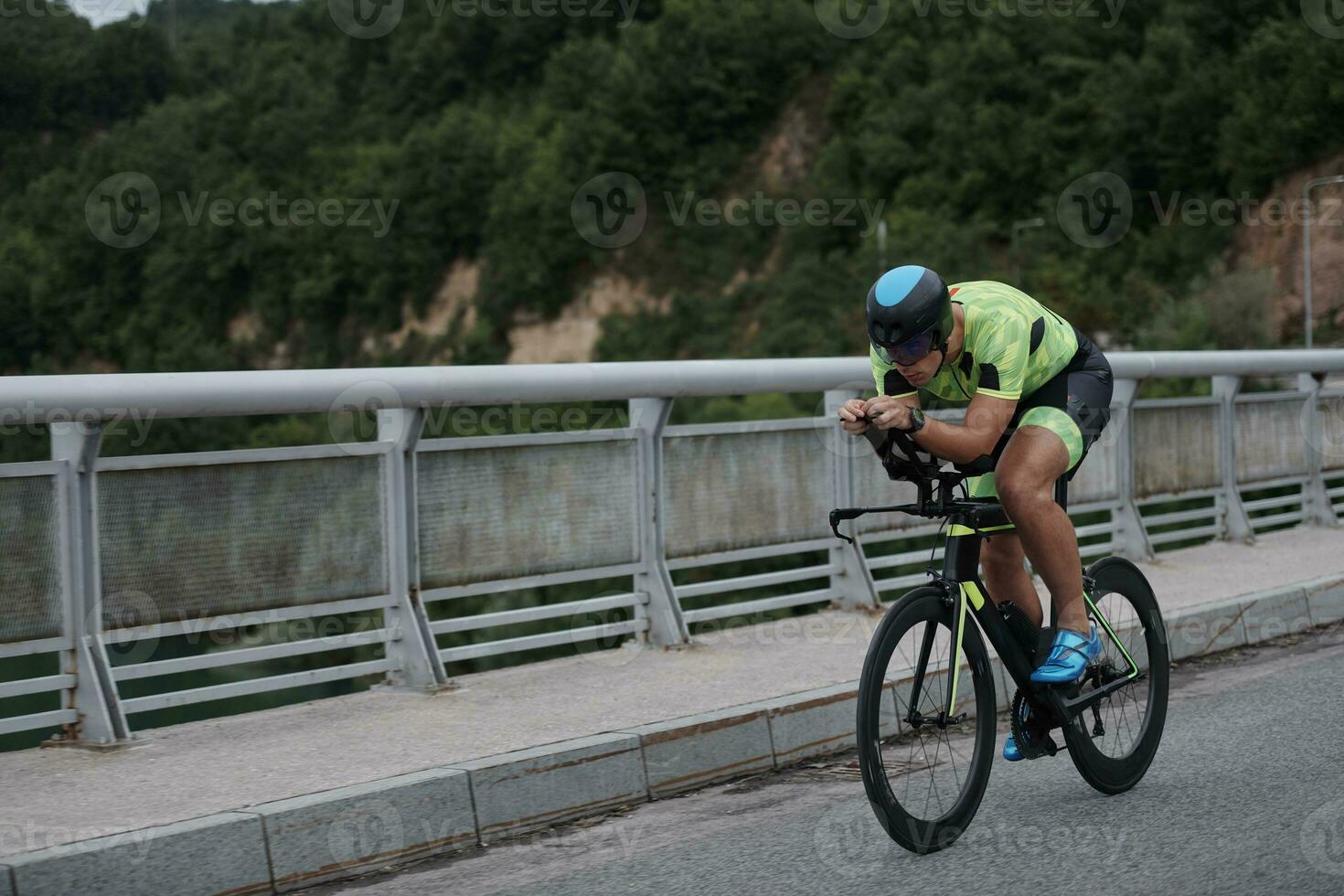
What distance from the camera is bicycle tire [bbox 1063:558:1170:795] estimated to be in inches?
195

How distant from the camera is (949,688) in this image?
14.7 feet

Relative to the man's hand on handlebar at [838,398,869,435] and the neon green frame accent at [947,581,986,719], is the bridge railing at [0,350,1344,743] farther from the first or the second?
the neon green frame accent at [947,581,986,719]

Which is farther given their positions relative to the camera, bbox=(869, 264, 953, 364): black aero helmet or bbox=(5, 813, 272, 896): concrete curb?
bbox=(869, 264, 953, 364): black aero helmet

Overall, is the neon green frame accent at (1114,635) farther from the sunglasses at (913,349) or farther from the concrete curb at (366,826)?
the concrete curb at (366,826)

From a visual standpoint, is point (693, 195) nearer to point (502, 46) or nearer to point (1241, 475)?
point (502, 46)
